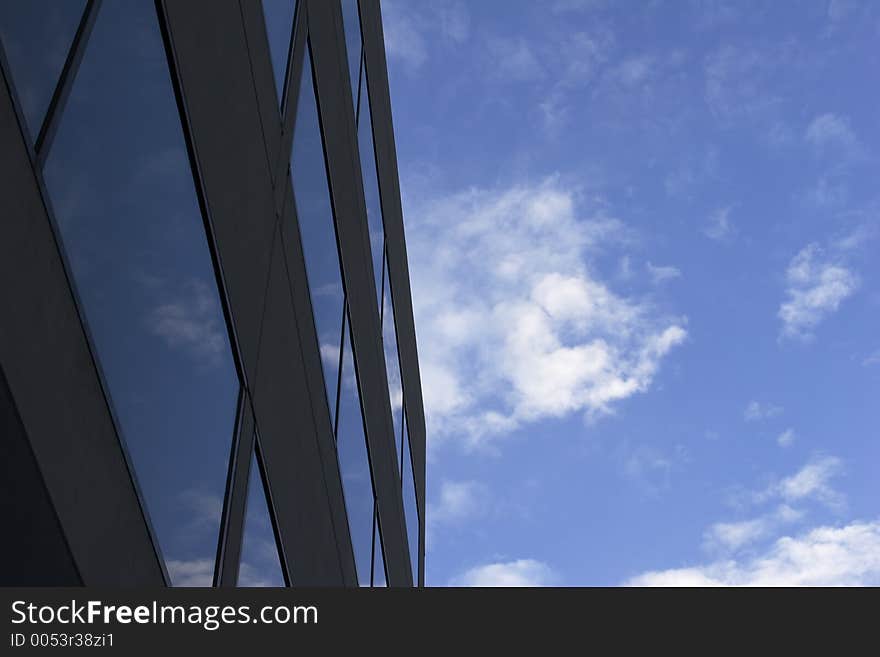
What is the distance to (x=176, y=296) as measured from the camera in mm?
7152

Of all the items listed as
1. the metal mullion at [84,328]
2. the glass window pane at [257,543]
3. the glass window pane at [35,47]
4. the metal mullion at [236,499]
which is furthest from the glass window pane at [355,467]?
the glass window pane at [35,47]

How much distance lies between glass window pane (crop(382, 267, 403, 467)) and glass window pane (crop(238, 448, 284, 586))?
30.5 feet

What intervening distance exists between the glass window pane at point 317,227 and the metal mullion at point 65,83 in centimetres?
549

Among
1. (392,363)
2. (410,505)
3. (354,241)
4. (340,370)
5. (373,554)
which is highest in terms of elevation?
(392,363)

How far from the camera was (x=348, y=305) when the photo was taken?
14805 mm

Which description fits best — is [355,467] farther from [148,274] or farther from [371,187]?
[148,274]

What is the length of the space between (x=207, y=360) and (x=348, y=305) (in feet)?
23.0

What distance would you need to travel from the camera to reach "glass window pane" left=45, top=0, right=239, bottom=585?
5648mm

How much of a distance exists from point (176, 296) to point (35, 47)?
8.20 ft

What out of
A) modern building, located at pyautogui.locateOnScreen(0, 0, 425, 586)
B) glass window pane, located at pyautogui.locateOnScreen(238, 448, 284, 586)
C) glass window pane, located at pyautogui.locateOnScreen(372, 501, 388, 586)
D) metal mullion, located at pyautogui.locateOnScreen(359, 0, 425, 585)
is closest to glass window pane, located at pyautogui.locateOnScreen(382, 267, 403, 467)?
metal mullion, located at pyautogui.locateOnScreen(359, 0, 425, 585)

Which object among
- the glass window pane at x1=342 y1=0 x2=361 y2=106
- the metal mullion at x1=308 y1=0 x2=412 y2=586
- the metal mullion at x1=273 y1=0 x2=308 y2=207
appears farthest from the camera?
the glass window pane at x1=342 y1=0 x2=361 y2=106

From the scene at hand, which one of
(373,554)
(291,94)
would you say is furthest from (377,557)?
(291,94)

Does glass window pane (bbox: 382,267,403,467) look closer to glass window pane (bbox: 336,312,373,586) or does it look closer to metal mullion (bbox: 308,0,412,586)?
metal mullion (bbox: 308,0,412,586)

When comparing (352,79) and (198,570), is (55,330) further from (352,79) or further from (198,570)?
(352,79)
